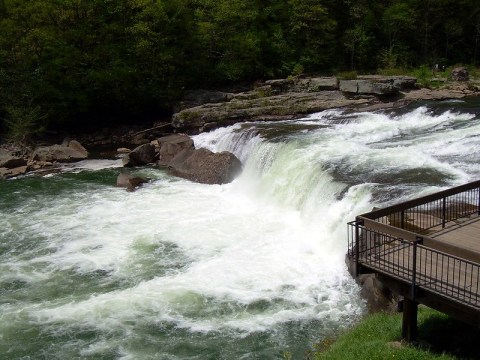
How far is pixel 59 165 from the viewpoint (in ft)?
103

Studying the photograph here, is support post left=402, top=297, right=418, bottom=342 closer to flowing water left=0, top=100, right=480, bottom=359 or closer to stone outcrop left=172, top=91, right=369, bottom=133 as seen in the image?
flowing water left=0, top=100, right=480, bottom=359

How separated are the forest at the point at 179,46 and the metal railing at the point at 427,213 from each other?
27684 millimetres

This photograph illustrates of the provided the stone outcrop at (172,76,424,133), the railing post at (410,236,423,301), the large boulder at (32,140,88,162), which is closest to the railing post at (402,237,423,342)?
the railing post at (410,236,423,301)

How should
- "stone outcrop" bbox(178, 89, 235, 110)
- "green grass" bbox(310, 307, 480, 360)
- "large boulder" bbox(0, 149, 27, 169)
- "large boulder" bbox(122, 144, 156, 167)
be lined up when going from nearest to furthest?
"green grass" bbox(310, 307, 480, 360), "large boulder" bbox(122, 144, 156, 167), "large boulder" bbox(0, 149, 27, 169), "stone outcrop" bbox(178, 89, 235, 110)

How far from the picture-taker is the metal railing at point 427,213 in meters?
10.7

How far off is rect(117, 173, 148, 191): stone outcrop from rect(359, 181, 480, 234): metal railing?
50.8 ft

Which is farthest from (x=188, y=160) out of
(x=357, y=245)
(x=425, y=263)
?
→ (x=425, y=263)

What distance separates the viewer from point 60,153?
107 ft

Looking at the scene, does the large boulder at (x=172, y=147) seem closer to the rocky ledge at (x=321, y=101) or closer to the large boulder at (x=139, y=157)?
the large boulder at (x=139, y=157)

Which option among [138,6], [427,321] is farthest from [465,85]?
[427,321]

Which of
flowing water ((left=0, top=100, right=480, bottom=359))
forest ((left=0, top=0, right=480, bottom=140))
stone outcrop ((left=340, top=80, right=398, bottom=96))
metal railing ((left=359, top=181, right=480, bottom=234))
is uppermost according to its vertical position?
forest ((left=0, top=0, right=480, bottom=140))

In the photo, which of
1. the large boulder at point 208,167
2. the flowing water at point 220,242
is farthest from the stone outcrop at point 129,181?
the large boulder at point 208,167

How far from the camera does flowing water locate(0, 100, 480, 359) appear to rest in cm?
1332

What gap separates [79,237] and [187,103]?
21.4m
